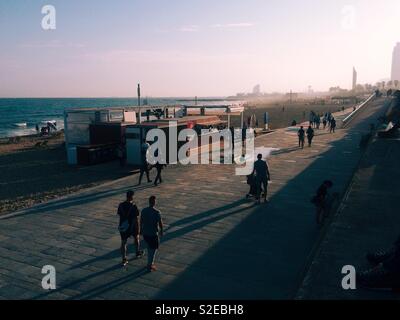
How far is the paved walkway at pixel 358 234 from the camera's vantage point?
5.38 m

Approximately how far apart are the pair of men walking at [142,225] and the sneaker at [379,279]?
352cm

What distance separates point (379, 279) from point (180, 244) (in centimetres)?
425

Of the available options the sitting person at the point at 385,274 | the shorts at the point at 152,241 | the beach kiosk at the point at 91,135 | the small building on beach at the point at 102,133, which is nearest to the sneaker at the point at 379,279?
the sitting person at the point at 385,274

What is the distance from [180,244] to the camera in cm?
816

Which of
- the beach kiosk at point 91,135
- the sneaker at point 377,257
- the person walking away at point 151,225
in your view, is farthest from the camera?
the beach kiosk at point 91,135

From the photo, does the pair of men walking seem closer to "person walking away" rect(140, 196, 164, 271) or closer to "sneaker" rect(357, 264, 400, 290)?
"person walking away" rect(140, 196, 164, 271)

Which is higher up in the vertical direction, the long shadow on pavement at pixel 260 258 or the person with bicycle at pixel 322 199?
the person with bicycle at pixel 322 199

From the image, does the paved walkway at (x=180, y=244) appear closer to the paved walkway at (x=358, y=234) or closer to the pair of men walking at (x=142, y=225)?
the pair of men walking at (x=142, y=225)

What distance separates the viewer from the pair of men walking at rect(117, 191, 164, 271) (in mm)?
6594

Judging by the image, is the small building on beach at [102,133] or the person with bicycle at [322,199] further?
the small building on beach at [102,133]

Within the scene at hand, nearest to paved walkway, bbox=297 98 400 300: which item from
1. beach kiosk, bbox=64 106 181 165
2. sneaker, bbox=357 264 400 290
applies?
sneaker, bbox=357 264 400 290

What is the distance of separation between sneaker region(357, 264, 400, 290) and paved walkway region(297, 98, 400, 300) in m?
0.09

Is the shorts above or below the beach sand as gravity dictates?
above
